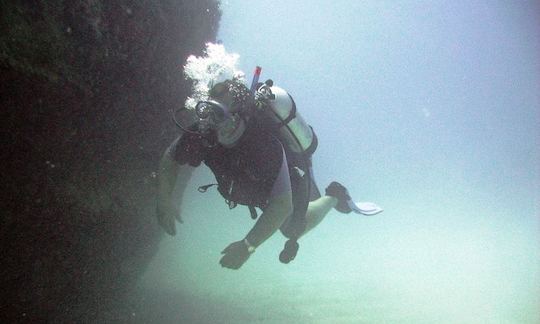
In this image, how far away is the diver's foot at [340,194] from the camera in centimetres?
584

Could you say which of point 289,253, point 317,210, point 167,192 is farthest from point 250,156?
point 317,210

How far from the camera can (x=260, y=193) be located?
12.7 feet

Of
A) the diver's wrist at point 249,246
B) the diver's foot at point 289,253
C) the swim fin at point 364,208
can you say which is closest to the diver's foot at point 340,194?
the swim fin at point 364,208

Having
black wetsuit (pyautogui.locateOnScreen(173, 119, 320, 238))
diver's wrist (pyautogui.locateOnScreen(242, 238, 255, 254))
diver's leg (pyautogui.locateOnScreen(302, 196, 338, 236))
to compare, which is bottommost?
diver's wrist (pyautogui.locateOnScreen(242, 238, 255, 254))

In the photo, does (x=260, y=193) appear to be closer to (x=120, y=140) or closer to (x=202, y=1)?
(x=120, y=140)

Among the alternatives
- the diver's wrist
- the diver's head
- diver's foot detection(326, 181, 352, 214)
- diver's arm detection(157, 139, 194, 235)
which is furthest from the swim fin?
diver's arm detection(157, 139, 194, 235)

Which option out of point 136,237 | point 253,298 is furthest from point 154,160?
point 253,298

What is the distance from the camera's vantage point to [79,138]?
408 cm

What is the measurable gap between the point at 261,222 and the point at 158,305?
22.4 feet

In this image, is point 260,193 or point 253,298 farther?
point 253,298

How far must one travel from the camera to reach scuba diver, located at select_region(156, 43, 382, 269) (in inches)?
136

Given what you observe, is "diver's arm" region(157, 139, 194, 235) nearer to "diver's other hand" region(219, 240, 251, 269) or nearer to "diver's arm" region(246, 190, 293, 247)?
"diver's other hand" region(219, 240, 251, 269)

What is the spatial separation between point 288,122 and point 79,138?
9.20 ft

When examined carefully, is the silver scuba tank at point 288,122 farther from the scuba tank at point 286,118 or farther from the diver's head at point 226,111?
the diver's head at point 226,111
